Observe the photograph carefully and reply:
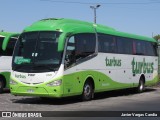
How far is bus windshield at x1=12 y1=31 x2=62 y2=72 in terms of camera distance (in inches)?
653

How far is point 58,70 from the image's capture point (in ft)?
54.0

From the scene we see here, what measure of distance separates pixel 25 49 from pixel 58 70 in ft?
5.68

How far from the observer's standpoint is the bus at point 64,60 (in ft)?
54.2

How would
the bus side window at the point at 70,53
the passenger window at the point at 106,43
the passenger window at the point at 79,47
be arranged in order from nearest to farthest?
the bus side window at the point at 70,53
the passenger window at the point at 79,47
the passenger window at the point at 106,43

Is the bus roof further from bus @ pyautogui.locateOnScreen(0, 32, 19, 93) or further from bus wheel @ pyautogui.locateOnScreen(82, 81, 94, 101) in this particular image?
bus @ pyautogui.locateOnScreen(0, 32, 19, 93)

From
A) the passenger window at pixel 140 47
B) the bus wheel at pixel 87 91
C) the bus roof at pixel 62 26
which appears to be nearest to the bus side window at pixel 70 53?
the bus roof at pixel 62 26

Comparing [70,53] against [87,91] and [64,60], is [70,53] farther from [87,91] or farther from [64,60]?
[87,91]

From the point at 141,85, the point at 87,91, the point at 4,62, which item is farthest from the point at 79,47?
the point at 141,85

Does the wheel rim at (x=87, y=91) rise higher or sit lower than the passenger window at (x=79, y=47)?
lower

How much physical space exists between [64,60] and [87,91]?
2458 mm

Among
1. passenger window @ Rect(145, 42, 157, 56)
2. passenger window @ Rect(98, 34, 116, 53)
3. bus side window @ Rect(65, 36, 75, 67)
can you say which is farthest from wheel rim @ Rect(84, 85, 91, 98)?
passenger window @ Rect(145, 42, 157, 56)

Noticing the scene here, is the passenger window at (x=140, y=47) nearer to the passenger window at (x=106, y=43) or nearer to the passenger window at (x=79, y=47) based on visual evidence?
the passenger window at (x=106, y=43)

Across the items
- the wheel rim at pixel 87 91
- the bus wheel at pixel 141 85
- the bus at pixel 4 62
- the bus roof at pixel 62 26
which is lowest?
the bus wheel at pixel 141 85

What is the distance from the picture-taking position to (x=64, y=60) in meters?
16.7
